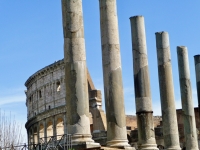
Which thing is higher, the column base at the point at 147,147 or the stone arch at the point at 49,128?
the stone arch at the point at 49,128

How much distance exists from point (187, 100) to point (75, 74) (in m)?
11.6

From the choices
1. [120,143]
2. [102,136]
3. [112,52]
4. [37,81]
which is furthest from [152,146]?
[37,81]

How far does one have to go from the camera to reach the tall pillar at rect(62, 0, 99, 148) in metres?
14.4

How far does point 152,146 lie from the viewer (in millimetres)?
19266

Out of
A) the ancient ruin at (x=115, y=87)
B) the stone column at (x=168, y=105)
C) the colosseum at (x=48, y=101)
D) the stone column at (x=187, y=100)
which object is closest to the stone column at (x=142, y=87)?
the ancient ruin at (x=115, y=87)

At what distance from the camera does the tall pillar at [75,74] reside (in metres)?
14.4

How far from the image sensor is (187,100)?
82.1 feet

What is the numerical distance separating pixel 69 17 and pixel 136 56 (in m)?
5.99

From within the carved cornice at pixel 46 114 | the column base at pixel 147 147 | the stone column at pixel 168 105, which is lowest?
the column base at pixel 147 147

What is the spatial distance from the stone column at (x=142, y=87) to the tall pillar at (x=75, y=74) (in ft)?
17.1

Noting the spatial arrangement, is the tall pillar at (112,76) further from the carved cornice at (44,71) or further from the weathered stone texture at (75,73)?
the carved cornice at (44,71)

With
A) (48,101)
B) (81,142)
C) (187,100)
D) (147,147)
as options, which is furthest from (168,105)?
(48,101)

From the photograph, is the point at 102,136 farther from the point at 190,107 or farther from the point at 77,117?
the point at 77,117

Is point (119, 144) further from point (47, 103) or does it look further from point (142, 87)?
point (47, 103)
